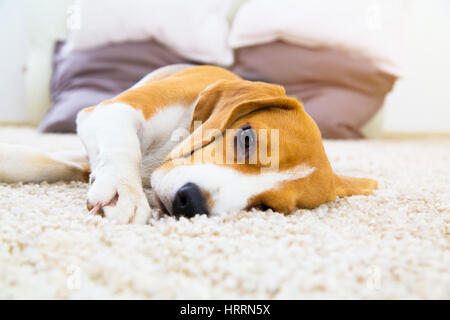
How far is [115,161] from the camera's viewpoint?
125 cm

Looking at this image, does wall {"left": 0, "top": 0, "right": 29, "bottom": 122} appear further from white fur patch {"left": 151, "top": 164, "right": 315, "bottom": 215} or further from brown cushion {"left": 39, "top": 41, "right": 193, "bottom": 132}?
white fur patch {"left": 151, "top": 164, "right": 315, "bottom": 215}

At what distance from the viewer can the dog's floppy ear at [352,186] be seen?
146cm

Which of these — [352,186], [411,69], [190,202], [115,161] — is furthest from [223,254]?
[411,69]

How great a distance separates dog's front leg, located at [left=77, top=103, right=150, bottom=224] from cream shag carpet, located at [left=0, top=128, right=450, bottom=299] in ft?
0.20

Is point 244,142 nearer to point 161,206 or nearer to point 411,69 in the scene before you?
point 161,206

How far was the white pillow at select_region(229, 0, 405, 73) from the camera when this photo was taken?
3.26 metres

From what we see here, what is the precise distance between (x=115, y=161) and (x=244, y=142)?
377mm

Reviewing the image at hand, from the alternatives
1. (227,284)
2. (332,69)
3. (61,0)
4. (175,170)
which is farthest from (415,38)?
(227,284)

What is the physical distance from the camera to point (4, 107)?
4332 millimetres

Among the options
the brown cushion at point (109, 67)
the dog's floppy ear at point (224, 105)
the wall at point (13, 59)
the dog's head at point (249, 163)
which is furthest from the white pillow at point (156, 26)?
the dog's head at point (249, 163)

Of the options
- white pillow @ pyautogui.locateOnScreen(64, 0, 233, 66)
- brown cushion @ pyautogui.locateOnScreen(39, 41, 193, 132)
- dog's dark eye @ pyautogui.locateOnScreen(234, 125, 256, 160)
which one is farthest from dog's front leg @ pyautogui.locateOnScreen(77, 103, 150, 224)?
white pillow @ pyautogui.locateOnScreen(64, 0, 233, 66)

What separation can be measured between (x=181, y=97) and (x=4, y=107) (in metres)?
3.34

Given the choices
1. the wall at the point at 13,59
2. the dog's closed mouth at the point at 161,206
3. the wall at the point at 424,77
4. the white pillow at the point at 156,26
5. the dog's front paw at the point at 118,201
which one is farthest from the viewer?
the wall at the point at 424,77

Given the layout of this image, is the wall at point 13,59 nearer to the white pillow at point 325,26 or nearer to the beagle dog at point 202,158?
the white pillow at point 325,26
